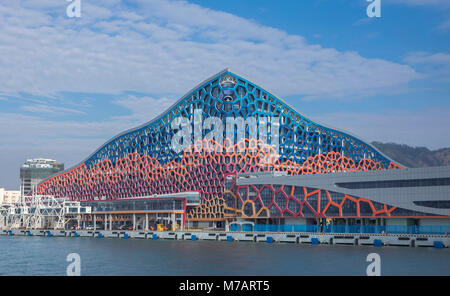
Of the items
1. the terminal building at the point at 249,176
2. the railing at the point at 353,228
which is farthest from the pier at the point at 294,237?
the terminal building at the point at 249,176

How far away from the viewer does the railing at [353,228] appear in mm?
87312

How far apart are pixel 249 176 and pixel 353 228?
32.4m

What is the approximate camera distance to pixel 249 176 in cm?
12362

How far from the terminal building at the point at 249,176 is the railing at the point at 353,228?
0.20m

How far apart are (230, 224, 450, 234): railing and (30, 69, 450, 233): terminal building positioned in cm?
20

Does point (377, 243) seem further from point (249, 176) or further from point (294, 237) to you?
point (249, 176)

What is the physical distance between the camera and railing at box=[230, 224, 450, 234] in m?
87.3

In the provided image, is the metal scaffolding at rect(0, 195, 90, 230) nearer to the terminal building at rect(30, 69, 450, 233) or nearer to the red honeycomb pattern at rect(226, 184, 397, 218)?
the terminal building at rect(30, 69, 450, 233)

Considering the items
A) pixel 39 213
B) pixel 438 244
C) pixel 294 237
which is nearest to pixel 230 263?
pixel 438 244

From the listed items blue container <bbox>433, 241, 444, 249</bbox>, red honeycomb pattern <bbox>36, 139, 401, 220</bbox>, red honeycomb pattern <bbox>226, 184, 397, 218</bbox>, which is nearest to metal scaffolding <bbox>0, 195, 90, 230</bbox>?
red honeycomb pattern <bbox>36, 139, 401, 220</bbox>

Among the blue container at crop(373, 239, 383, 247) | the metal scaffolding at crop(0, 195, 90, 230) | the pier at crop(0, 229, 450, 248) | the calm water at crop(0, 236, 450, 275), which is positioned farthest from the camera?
the metal scaffolding at crop(0, 195, 90, 230)
